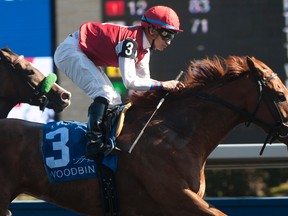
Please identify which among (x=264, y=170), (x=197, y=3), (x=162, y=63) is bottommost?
(x=264, y=170)

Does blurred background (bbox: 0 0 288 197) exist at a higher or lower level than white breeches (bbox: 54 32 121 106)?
lower

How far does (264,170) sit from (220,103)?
3.01 meters

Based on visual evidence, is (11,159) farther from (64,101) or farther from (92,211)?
(64,101)

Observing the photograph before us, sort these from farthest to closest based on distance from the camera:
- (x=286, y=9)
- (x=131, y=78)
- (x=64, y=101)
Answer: (x=286, y=9)
(x=64, y=101)
(x=131, y=78)

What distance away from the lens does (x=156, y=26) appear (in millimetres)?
4777

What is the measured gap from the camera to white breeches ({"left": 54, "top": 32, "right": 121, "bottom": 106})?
15.6 ft

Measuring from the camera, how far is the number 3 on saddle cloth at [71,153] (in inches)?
185

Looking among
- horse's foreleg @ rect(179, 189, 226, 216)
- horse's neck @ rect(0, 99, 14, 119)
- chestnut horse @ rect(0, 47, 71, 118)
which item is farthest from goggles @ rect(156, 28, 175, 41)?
horse's neck @ rect(0, 99, 14, 119)

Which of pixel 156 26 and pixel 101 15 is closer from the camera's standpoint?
pixel 156 26

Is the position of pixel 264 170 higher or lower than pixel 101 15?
lower

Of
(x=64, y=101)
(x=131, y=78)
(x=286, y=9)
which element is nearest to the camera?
(x=131, y=78)

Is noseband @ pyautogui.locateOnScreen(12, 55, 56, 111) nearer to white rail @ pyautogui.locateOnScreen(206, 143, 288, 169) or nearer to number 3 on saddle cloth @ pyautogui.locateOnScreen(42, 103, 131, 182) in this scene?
number 3 on saddle cloth @ pyautogui.locateOnScreen(42, 103, 131, 182)

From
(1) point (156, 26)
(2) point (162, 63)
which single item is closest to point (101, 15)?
(2) point (162, 63)

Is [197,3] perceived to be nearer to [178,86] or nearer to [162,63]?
[162,63]
